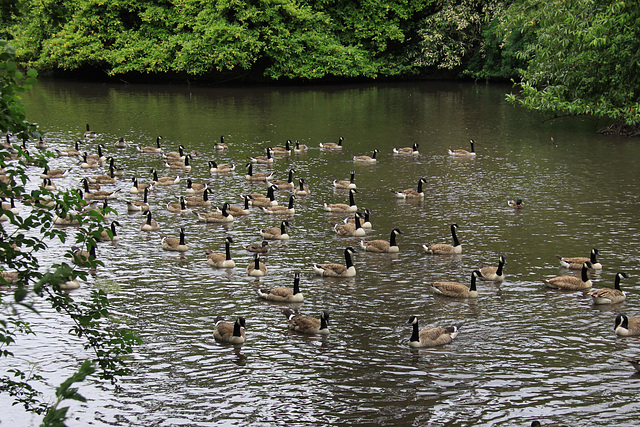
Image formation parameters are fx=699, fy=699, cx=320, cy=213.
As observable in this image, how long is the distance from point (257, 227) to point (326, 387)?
10.9 m

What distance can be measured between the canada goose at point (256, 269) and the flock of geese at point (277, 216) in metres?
0.03

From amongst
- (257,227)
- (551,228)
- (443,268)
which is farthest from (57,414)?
(551,228)

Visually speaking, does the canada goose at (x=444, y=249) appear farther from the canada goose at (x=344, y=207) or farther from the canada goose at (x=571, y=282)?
the canada goose at (x=344, y=207)

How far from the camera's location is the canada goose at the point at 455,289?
1725 cm

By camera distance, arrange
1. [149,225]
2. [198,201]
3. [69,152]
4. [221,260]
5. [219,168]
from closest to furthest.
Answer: [221,260] < [149,225] < [198,201] < [219,168] < [69,152]

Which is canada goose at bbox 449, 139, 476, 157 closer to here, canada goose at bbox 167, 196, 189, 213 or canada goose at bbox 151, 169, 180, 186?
canada goose at bbox 151, 169, 180, 186

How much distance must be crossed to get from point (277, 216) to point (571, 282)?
10.6m

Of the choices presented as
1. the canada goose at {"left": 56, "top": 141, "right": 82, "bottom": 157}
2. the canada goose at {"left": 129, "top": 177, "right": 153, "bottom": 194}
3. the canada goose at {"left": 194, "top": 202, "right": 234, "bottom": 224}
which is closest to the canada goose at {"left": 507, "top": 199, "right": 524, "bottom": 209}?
the canada goose at {"left": 194, "top": 202, "right": 234, "bottom": 224}

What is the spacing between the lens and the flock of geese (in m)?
15.0

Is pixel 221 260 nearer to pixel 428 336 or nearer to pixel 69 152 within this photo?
pixel 428 336

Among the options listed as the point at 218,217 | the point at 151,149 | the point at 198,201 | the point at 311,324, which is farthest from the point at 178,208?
the point at 311,324

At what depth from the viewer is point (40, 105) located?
48.2 meters

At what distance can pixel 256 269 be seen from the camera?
1869 centimetres

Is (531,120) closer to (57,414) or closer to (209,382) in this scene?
(209,382)
